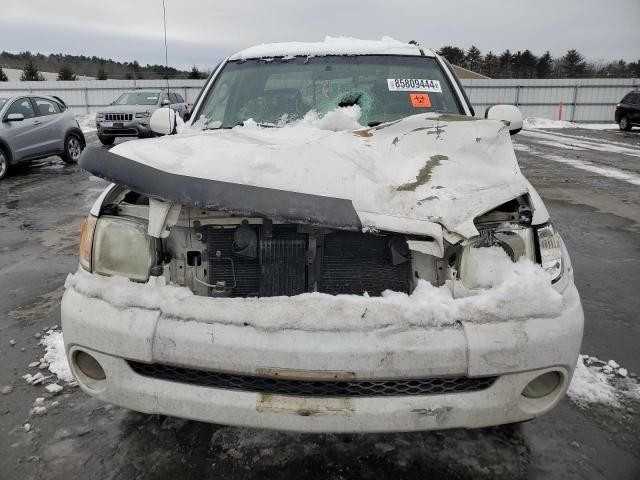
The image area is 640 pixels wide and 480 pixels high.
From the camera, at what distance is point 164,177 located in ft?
6.10

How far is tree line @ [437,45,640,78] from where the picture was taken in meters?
44.4

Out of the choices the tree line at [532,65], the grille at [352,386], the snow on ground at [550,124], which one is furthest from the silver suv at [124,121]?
the tree line at [532,65]

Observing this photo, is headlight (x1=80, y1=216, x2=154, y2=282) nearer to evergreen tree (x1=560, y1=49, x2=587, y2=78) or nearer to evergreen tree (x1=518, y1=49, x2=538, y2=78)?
evergreen tree (x1=560, y1=49, x2=587, y2=78)

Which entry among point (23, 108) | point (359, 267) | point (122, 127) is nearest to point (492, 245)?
point (359, 267)

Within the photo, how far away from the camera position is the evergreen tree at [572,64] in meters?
48.6

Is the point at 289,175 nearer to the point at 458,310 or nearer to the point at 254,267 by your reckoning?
the point at 254,267

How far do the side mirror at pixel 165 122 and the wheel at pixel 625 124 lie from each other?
74.2ft

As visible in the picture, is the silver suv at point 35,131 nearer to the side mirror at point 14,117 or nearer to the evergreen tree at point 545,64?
Result: the side mirror at point 14,117

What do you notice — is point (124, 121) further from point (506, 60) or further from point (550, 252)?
point (506, 60)

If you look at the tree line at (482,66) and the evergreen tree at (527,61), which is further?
the evergreen tree at (527,61)

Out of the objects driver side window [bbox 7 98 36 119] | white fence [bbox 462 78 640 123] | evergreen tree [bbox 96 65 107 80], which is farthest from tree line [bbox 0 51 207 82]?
white fence [bbox 462 78 640 123]

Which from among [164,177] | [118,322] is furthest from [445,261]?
[118,322]

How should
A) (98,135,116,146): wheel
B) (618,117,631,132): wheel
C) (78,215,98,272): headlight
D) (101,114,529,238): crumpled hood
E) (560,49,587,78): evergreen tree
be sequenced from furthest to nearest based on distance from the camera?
(560,49,587,78): evergreen tree
(618,117,631,132): wheel
(98,135,116,146): wheel
(78,215,98,272): headlight
(101,114,529,238): crumpled hood

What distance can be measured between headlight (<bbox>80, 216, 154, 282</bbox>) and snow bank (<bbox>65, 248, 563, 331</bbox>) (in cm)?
14
